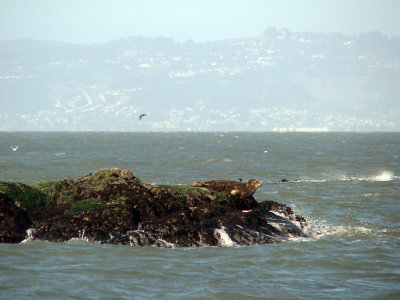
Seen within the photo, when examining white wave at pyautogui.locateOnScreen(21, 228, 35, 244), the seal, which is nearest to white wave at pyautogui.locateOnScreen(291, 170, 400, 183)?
the seal

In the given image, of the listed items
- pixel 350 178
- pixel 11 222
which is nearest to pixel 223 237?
pixel 11 222

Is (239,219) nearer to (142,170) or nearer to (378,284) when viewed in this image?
(378,284)

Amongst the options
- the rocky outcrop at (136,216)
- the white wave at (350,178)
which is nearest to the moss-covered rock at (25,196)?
the rocky outcrop at (136,216)

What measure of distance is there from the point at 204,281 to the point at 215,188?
5561 millimetres

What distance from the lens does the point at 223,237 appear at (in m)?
12.5

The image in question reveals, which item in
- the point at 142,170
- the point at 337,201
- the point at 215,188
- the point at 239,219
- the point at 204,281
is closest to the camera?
the point at 204,281

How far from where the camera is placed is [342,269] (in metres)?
10.7

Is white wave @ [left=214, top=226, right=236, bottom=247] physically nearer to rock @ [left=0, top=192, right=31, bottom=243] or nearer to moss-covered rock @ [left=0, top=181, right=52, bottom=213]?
rock @ [left=0, top=192, right=31, bottom=243]

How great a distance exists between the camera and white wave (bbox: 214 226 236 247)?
12.4 meters

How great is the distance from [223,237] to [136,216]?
6.66 ft

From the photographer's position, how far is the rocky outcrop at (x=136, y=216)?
1224cm

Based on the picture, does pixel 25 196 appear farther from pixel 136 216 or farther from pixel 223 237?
pixel 223 237

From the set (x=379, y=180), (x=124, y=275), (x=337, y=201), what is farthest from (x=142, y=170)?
(x=124, y=275)

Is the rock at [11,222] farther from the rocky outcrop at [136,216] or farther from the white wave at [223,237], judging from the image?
the white wave at [223,237]
